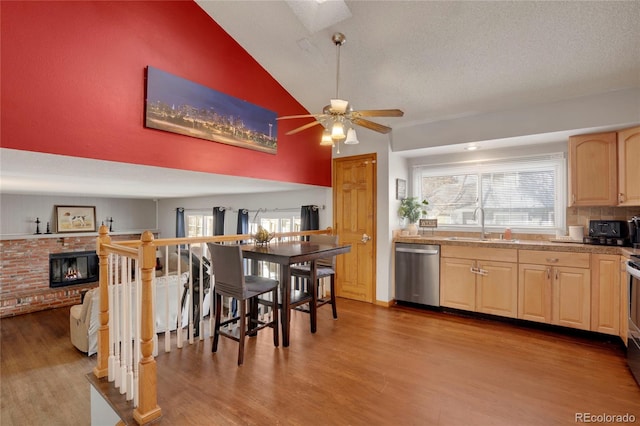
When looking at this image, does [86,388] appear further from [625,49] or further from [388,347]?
[625,49]

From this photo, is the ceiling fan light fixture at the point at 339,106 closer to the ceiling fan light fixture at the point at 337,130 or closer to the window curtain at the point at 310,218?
the ceiling fan light fixture at the point at 337,130

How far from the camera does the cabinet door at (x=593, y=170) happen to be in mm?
3154

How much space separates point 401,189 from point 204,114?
2.97 metres

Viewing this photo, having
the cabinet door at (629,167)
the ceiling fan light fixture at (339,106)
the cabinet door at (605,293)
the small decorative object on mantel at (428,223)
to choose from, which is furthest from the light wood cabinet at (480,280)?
the ceiling fan light fixture at (339,106)

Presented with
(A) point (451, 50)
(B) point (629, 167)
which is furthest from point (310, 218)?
(B) point (629, 167)

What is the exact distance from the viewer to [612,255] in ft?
9.78

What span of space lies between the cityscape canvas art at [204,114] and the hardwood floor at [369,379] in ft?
6.82

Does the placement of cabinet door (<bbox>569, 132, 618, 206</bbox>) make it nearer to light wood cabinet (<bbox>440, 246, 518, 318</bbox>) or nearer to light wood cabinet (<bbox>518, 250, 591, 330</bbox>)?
light wood cabinet (<bbox>518, 250, 591, 330</bbox>)

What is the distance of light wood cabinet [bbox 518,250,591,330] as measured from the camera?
313 centimetres

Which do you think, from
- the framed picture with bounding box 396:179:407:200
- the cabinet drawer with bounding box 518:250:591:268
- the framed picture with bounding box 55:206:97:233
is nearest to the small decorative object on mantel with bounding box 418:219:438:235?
the framed picture with bounding box 396:179:407:200

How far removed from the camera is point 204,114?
9.56ft

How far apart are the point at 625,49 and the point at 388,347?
3372mm

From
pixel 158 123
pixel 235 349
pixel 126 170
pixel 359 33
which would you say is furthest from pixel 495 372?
pixel 126 170

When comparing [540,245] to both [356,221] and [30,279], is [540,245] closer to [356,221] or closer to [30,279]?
[356,221]
